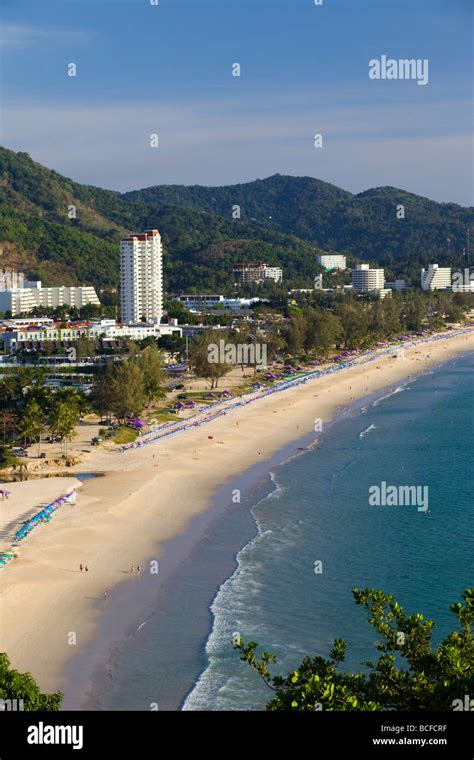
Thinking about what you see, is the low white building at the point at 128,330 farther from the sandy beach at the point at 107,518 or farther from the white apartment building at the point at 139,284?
the sandy beach at the point at 107,518

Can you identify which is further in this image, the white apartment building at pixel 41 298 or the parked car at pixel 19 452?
the white apartment building at pixel 41 298

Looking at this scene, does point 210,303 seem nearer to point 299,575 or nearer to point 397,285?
point 397,285

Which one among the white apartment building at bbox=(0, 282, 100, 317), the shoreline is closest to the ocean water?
the shoreline

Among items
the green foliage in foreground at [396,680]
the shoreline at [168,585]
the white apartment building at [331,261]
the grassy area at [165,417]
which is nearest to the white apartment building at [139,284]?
the grassy area at [165,417]

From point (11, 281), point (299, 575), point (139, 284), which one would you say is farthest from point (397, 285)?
point (299, 575)

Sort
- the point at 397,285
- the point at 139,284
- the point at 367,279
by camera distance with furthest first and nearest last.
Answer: the point at 397,285, the point at 367,279, the point at 139,284

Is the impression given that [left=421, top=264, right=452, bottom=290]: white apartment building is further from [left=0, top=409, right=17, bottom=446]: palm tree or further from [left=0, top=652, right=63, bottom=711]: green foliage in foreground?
[left=0, top=652, right=63, bottom=711]: green foliage in foreground
